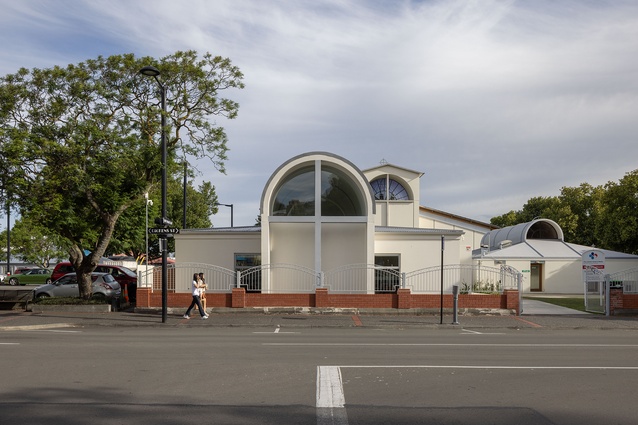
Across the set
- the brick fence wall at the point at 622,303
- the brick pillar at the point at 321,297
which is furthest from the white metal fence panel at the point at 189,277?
the brick fence wall at the point at 622,303

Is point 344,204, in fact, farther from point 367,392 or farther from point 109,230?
point 367,392

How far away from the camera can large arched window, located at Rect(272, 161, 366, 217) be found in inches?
1030

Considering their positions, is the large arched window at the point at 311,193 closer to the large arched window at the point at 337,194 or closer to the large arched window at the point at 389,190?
the large arched window at the point at 337,194

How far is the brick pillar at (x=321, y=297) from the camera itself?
23.2 m

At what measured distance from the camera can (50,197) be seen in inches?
875

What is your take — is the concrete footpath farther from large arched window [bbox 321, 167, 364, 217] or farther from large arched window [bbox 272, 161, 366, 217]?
large arched window [bbox 321, 167, 364, 217]

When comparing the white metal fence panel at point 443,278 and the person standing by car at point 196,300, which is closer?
the person standing by car at point 196,300

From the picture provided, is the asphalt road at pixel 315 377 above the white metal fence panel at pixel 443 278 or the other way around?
the other way around

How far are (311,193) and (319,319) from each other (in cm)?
638

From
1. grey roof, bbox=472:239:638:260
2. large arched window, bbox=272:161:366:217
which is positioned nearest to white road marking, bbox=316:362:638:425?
large arched window, bbox=272:161:366:217

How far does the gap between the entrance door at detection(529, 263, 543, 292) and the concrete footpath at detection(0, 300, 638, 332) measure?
17642 millimetres

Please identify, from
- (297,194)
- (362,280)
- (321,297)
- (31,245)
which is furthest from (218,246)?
(31,245)

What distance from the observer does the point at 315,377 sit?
33.1 feet

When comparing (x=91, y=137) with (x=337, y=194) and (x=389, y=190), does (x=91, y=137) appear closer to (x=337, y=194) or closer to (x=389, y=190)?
(x=337, y=194)
